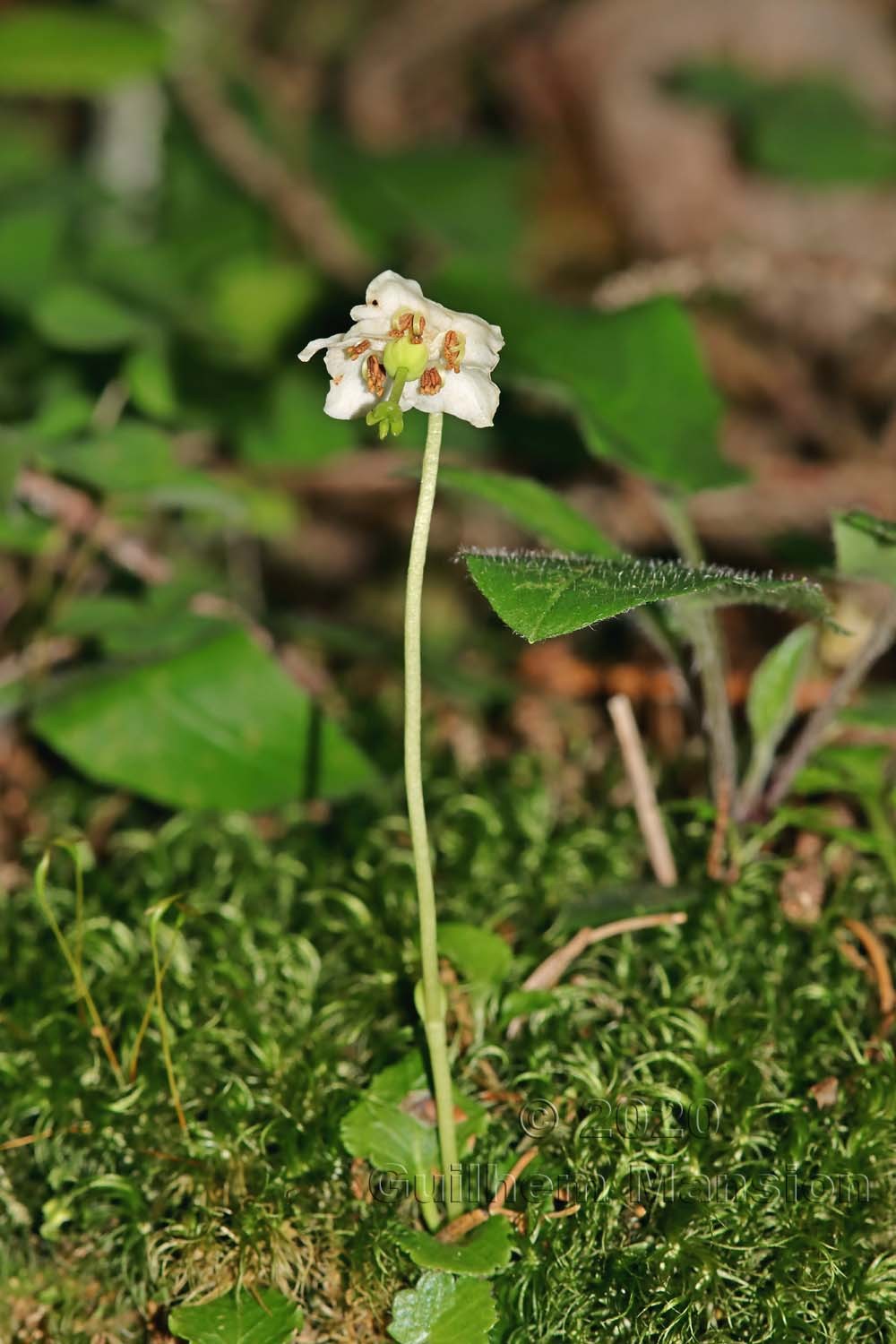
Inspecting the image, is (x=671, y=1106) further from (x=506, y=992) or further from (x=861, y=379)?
(x=861, y=379)

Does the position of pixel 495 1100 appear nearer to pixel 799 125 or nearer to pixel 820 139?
pixel 820 139

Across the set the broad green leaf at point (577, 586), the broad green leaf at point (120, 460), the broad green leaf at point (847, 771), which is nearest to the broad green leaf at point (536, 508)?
the broad green leaf at point (577, 586)

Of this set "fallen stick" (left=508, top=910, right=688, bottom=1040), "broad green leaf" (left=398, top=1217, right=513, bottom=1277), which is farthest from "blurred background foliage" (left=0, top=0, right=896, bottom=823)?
"broad green leaf" (left=398, top=1217, right=513, bottom=1277)

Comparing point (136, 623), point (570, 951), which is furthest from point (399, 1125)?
point (136, 623)

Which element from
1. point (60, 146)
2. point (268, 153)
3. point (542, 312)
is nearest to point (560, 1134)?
point (542, 312)

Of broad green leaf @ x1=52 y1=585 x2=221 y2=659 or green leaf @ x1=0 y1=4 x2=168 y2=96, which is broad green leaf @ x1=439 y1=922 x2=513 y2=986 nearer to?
broad green leaf @ x1=52 y1=585 x2=221 y2=659

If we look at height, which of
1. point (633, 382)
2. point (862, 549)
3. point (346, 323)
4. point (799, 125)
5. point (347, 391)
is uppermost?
point (799, 125)
